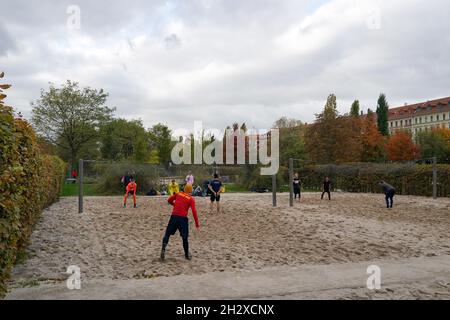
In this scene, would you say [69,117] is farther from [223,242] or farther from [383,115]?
[383,115]

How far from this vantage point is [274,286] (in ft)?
21.7

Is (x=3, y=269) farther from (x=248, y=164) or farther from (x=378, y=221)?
(x=248, y=164)

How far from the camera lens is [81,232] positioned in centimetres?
1222

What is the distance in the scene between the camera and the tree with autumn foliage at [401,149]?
66.1 meters

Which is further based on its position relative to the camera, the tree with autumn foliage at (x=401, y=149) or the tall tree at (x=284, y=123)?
the tall tree at (x=284, y=123)

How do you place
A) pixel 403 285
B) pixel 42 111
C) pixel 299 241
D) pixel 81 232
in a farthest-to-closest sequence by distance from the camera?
pixel 42 111
pixel 81 232
pixel 299 241
pixel 403 285

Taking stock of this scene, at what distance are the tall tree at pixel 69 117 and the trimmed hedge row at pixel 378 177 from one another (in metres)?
26.4

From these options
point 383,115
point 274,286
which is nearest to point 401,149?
point 383,115

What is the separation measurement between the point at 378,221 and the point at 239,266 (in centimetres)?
831

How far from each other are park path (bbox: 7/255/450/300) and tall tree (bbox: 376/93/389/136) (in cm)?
7413

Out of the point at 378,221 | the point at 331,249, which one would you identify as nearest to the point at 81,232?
the point at 331,249

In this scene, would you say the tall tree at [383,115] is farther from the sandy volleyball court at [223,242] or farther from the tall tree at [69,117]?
the sandy volleyball court at [223,242]

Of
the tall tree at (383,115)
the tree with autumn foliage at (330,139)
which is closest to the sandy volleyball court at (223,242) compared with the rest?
the tree with autumn foliage at (330,139)

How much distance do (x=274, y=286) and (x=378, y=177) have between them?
28.6m
